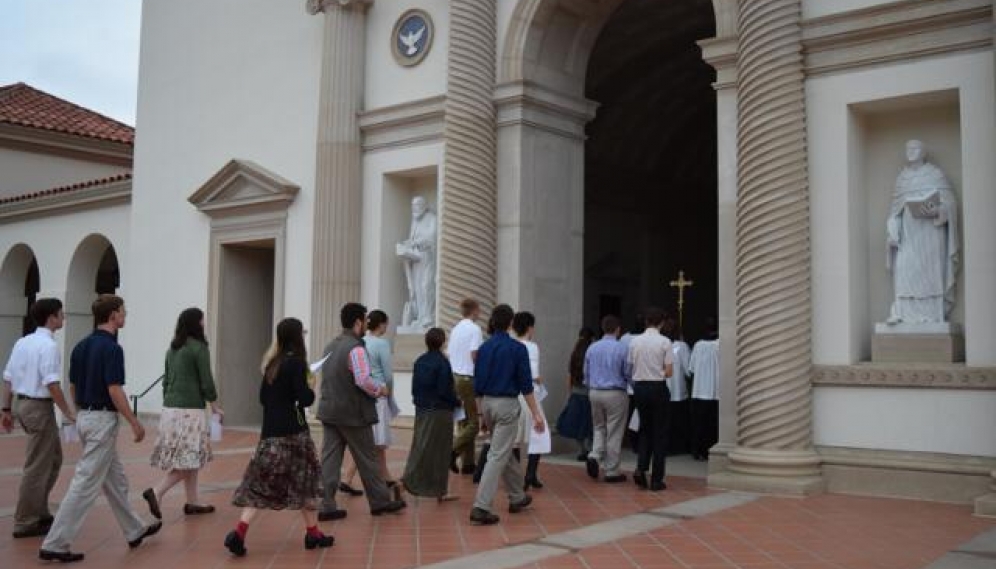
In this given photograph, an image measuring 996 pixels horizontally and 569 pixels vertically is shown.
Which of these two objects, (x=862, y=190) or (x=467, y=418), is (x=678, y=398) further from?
(x=862, y=190)

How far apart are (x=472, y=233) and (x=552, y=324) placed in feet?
5.25

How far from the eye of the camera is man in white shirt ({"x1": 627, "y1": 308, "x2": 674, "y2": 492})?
31.7 ft

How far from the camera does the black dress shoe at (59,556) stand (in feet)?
21.4

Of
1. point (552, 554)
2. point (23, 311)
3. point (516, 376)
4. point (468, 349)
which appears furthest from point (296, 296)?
point (23, 311)

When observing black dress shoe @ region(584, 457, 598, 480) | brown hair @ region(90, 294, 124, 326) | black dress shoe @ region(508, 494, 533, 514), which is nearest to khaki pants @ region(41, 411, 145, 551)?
brown hair @ region(90, 294, 124, 326)

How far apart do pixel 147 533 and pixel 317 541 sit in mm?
1417

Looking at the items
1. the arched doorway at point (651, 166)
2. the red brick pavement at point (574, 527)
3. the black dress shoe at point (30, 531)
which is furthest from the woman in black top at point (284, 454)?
the arched doorway at point (651, 166)

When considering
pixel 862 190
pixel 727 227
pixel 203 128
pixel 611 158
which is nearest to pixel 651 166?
pixel 611 158

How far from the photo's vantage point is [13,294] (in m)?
23.2

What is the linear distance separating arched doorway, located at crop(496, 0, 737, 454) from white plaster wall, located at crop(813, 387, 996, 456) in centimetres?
106

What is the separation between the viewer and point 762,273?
378 inches

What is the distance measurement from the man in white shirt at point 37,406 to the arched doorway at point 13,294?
16602mm

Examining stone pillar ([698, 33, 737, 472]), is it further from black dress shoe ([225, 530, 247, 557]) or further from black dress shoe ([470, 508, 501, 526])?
black dress shoe ([225, 530, 247, 557])

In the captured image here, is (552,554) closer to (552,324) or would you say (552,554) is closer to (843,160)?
(843,160)
